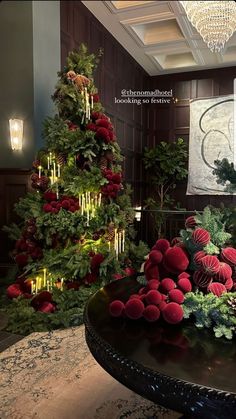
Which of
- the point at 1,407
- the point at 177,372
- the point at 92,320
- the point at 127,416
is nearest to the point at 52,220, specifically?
the point at 1,407

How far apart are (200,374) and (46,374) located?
44.7 inches

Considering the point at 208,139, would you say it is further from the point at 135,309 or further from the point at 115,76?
the point at 135,309

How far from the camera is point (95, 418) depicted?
44.7 inches

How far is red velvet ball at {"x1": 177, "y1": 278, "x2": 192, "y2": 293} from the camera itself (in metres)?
0.77

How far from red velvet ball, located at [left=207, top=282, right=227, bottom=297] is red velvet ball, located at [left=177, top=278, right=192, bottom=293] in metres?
0.05

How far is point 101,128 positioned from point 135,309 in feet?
5.63

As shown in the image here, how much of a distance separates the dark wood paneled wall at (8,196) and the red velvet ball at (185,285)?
2.33m

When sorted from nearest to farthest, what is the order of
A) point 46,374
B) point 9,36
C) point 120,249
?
point 46,374 → point 120,249 → point 9,36

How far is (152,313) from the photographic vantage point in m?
0.73

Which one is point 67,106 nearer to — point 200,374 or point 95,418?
point 95,418

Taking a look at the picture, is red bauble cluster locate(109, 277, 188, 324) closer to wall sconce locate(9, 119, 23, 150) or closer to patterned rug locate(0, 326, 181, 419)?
patterned rug locate(0, 326, 181, 419)

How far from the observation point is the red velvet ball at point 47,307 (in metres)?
2.12

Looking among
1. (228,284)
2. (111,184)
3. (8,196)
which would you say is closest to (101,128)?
(111,184)

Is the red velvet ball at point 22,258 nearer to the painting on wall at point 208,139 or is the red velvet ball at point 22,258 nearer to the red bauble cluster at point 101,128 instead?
the red bauble cluster at point 101,128
